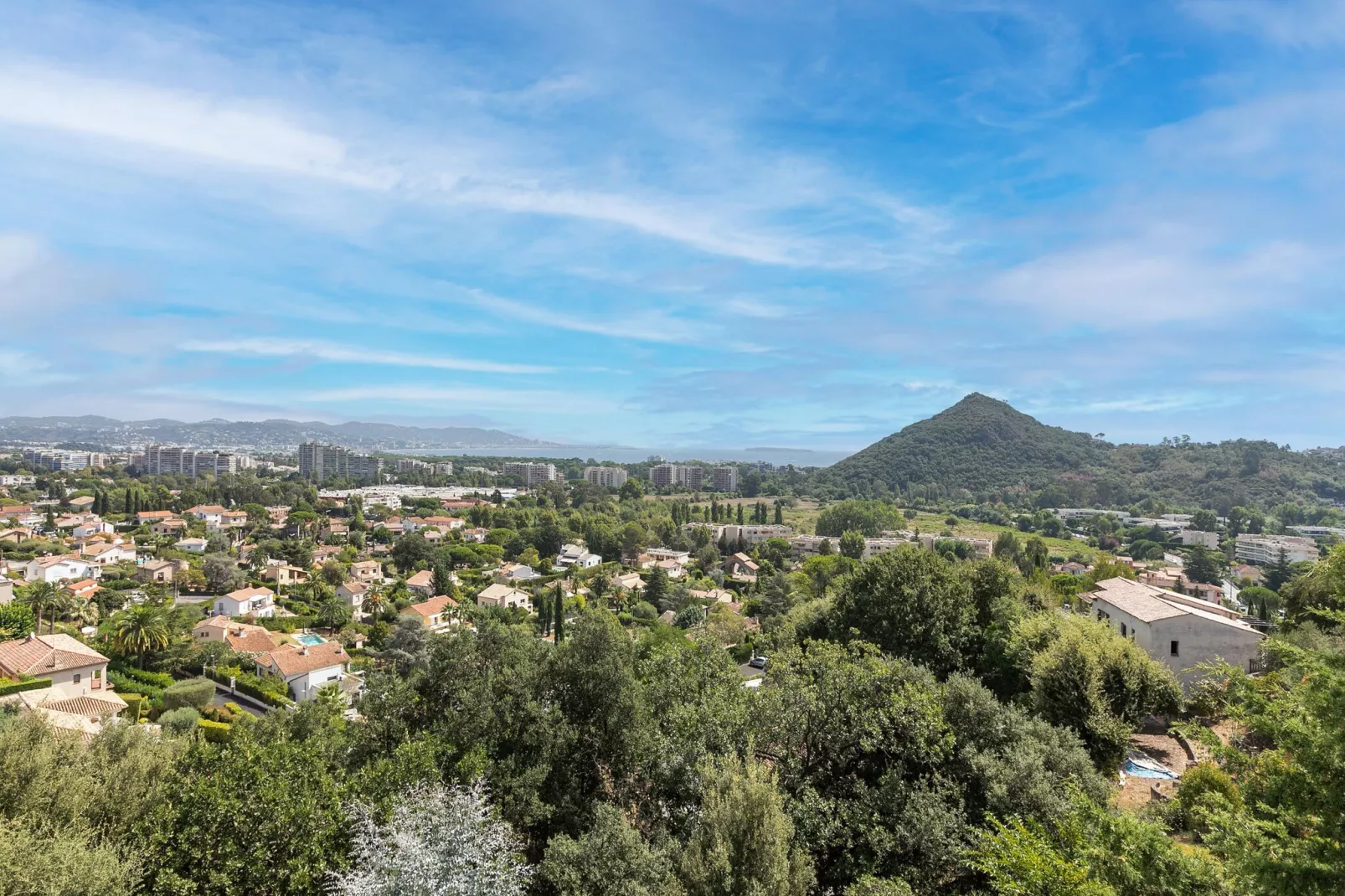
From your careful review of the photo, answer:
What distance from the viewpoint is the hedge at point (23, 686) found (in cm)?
1950

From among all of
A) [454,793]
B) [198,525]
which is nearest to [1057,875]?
[454,793]

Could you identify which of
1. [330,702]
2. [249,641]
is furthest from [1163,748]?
[249,641]

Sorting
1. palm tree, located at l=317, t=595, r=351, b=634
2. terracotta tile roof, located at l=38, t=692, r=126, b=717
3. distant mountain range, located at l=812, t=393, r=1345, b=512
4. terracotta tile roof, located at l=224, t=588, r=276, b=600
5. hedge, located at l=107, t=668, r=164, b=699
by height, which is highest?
distant mountain range, located at l=812, t=393, r=1345, b=512

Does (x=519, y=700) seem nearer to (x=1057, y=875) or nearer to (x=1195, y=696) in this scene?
(x=1057, y=875)

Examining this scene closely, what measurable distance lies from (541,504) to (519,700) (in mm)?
87316

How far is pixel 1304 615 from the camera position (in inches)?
698

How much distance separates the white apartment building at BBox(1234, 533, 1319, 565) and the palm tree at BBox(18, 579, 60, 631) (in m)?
92.8

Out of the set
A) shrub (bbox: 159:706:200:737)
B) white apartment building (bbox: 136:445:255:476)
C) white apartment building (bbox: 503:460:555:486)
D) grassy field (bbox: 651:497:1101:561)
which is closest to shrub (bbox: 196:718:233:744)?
shrub (bbox: 159:706:200:737)

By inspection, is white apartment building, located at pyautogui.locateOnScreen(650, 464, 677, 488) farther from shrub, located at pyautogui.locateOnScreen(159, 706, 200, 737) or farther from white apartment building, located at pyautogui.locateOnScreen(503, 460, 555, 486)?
shrub, located at pyautogui.locateOnScreen(159, 706, 200, 737)

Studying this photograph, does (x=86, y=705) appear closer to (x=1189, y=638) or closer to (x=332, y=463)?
(x=1189, y=638)

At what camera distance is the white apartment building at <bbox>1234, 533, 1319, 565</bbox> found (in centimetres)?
6644

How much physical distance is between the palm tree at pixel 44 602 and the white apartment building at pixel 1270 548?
304 ft

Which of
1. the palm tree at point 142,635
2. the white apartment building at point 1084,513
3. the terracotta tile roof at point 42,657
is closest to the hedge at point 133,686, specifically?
the palm tree at point 142,635

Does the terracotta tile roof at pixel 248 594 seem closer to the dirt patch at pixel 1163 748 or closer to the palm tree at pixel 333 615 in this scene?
the palm tree at pixel 333 615
